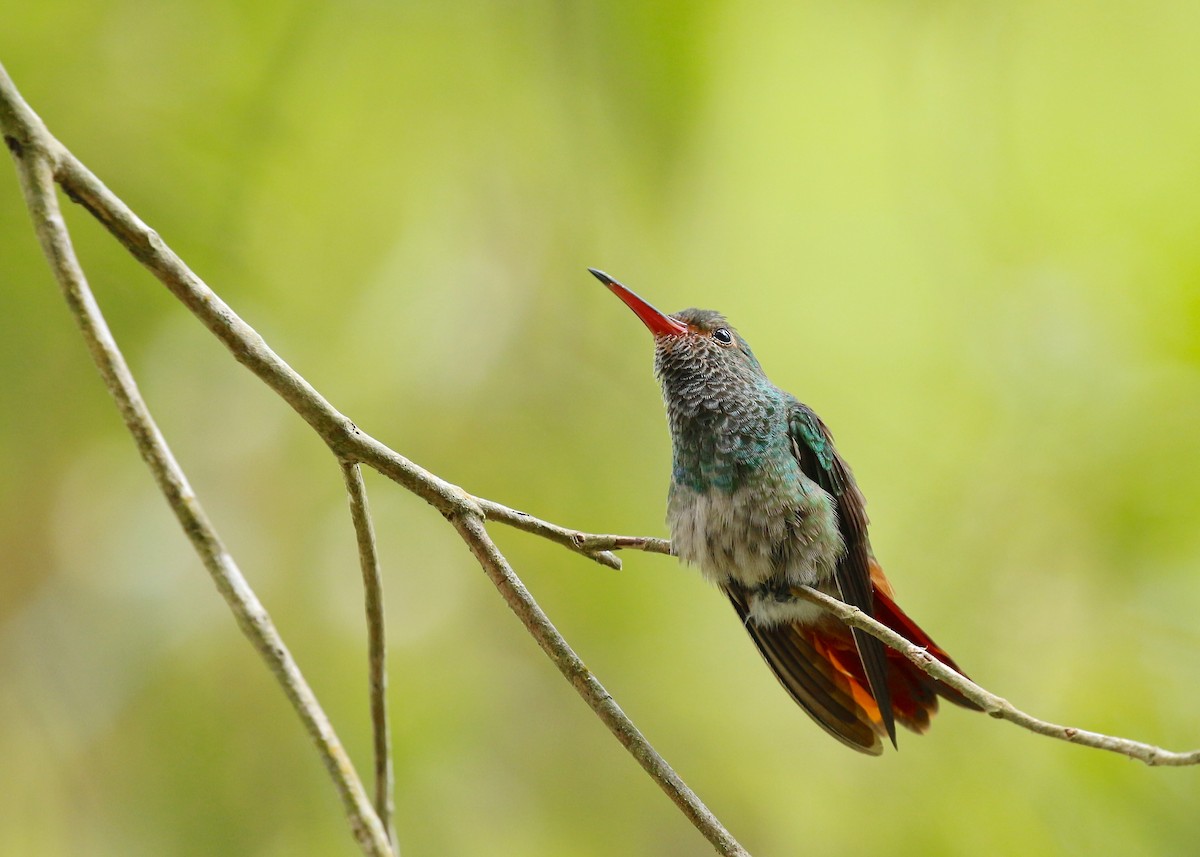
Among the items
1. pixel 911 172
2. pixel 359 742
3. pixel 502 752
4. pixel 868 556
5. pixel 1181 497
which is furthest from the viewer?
pixel 911 172

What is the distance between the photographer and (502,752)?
13.2ft

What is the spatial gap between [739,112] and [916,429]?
1568mm

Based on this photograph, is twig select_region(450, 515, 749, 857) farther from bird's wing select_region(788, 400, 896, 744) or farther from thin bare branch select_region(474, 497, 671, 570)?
bird's wing select_region(788, 400, 896, 744)

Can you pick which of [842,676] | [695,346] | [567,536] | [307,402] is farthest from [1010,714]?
[695,346]

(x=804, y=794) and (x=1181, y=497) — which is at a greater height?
(x=1181, y=497)

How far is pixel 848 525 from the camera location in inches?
95.6

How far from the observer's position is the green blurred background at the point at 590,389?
3.69 metres

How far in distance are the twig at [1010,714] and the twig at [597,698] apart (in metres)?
0.41

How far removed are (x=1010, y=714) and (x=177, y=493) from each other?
3.97ft

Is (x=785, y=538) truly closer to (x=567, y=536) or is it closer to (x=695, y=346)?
(x=695, y=346)

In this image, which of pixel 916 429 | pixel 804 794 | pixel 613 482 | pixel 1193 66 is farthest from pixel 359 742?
pixel 1193 66

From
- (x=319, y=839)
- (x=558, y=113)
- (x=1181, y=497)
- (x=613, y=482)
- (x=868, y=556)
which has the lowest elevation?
(x=319, y=839)

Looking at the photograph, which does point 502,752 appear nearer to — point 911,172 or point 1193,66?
point 911,172

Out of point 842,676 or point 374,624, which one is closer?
point 374,624
